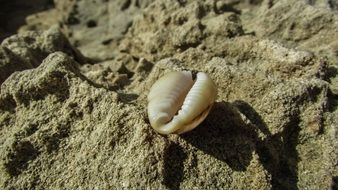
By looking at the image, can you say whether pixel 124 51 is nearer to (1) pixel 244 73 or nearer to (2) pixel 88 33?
(2) pixel 88 33

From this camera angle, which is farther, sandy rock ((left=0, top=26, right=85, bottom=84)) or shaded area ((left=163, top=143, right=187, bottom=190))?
sandy rock ((left=0, top=26, right=85, bottom=84))

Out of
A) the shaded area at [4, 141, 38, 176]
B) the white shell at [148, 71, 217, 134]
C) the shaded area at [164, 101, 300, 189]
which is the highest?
the shaded area at [4, 141, 38, 176]

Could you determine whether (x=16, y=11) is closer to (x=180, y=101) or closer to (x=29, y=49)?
(x=29, y=49)

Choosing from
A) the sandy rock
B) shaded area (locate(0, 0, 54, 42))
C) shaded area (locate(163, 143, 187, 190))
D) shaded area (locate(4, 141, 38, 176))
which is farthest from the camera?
shaded area (locate(0, 0, 54, 42))

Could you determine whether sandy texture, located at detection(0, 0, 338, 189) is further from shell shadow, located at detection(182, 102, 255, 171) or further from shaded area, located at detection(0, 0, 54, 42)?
shaded area, located at detection(0, 0, 54, 42)

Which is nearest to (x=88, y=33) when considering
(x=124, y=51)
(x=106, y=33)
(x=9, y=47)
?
(x=106, y=33)

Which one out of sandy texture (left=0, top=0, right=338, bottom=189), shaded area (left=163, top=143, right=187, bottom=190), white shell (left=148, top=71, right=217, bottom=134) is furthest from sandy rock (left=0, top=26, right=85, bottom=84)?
shaded area (left=163, top=143, right=187, bottom=190)

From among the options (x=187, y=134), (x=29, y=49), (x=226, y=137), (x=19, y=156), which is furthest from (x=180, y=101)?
(x=29, y=49)
